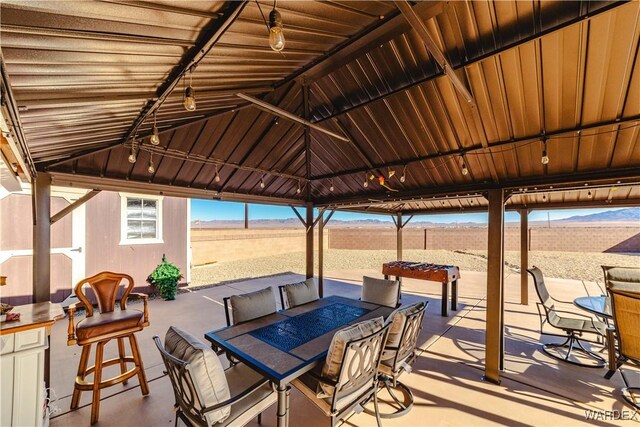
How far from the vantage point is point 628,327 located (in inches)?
117

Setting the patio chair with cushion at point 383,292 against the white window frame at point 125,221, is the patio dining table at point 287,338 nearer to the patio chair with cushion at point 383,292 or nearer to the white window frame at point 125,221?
the patio chair with cushion at point 383,292

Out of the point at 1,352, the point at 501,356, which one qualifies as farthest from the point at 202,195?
the point at 501,356

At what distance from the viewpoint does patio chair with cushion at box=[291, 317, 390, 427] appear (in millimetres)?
2080

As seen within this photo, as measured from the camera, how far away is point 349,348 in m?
2.06

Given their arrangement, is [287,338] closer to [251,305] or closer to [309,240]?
[251,305]

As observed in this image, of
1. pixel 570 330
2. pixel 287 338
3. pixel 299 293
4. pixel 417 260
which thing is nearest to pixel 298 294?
pixel 299 293

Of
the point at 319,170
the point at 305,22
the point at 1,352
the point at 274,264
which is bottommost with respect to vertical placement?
the point at 274,264

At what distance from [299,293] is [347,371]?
1.93 m

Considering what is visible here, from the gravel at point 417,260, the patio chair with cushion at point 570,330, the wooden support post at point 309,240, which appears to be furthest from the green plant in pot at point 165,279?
the patio chair with cushion at point 570,330

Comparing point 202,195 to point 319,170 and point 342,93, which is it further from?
point 342,93

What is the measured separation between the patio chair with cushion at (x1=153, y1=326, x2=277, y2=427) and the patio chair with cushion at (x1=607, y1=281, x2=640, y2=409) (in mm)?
4169

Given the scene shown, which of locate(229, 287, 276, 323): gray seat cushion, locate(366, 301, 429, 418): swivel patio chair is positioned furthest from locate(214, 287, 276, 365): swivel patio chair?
locate(366, 301, 429, 418): swivel patio chair

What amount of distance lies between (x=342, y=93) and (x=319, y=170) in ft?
7.63

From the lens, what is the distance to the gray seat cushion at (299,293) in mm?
3871
